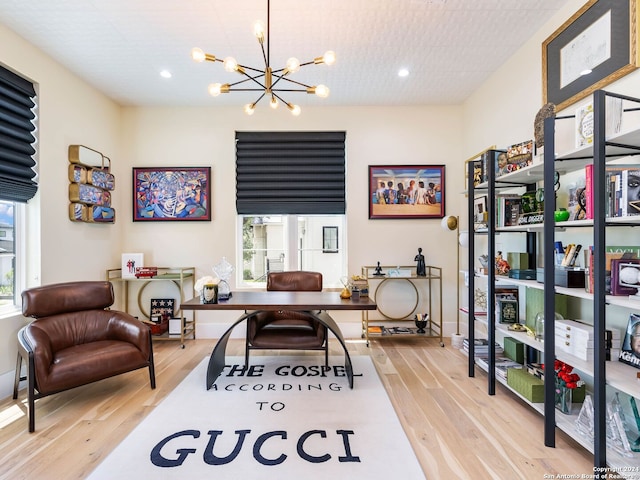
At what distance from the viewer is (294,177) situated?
4316 millimetres

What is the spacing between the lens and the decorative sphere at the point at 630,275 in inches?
64.4

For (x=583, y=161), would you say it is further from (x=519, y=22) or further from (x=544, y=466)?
(x=544, y=466)

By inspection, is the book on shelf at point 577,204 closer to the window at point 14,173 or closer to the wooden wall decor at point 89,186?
the window at point 14,173

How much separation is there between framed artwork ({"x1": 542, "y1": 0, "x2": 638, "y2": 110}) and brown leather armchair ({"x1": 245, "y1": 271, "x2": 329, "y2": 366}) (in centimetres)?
277

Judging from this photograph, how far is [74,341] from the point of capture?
280 centimetres

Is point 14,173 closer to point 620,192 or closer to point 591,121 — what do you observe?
point 591,121

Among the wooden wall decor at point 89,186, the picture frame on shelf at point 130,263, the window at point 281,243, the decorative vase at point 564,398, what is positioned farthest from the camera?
the window at point 281,243

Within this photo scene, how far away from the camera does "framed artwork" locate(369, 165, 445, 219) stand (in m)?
4.30

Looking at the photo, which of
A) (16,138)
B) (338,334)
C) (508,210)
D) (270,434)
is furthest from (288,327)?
(16,138)

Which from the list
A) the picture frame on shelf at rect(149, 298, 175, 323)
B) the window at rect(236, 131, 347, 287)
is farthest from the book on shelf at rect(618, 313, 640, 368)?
the picture frame on shelf at rect(149, 298, 175, 323)

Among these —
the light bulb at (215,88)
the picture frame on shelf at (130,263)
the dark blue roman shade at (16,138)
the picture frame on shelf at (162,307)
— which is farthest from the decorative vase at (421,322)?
the dark blue roman shade at (16,138)

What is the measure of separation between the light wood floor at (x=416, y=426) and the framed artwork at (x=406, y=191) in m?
1.94

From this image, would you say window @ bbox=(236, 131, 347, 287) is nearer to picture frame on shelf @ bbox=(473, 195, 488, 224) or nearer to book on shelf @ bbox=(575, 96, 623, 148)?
picture frame on shelf @ bbox=(473, 195, 488, 224)

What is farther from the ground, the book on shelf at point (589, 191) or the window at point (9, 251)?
the book on shelf at point (589, 191)
